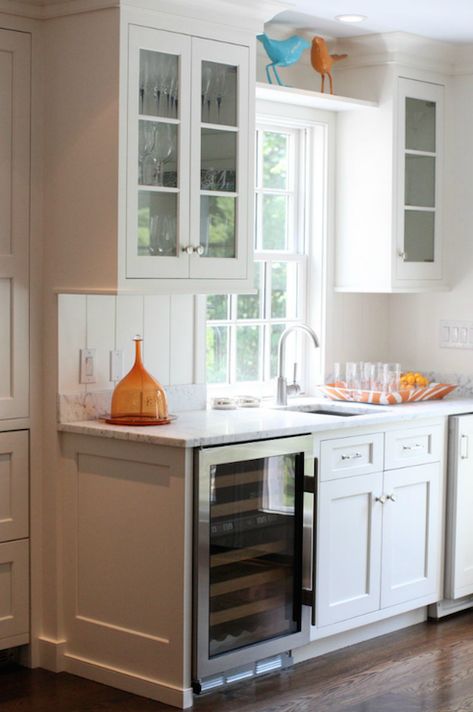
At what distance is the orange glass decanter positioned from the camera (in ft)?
13.1

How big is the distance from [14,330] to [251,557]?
1139 mm

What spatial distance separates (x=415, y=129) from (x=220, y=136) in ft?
4.29

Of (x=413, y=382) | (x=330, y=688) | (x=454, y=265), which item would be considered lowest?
(x=330, y=688)

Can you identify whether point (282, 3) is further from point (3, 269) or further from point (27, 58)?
A: point (3, 269)

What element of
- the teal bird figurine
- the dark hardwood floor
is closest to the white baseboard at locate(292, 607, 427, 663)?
the dark hardwood floor

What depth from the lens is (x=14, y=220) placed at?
3.96m

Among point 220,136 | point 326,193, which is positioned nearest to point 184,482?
A: point 220,136

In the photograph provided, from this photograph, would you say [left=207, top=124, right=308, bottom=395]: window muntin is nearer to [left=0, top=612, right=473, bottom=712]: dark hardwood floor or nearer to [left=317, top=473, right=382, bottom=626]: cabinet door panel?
[left=317, top=473, right=382, bottom=626]: cabinet door panel

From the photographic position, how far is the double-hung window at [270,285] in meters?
4.89

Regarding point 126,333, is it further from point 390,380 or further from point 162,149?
point 390,380

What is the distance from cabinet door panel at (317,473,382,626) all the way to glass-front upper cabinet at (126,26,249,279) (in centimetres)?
92

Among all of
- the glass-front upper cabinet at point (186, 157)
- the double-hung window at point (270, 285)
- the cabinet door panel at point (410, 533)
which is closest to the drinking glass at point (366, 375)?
the double-hung window at point (270, 285)

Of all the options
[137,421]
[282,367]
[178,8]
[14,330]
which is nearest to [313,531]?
[137,421]

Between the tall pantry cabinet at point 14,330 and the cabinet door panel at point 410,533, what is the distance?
55.5 inches
